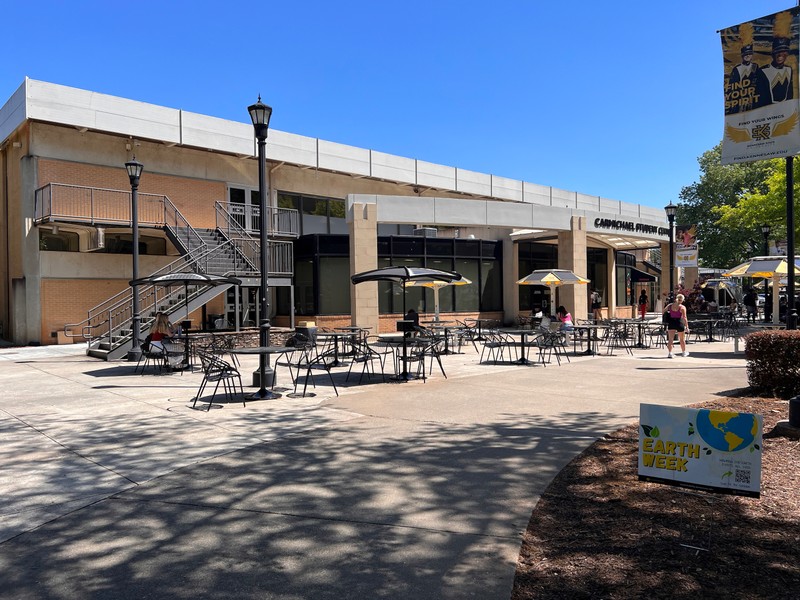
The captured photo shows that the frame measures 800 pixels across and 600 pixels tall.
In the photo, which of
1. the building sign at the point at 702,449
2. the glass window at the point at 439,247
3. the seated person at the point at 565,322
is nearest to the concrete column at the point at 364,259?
the glass window at the point at 439,247

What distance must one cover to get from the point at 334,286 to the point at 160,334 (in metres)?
12.4

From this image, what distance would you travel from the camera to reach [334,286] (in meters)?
26.8

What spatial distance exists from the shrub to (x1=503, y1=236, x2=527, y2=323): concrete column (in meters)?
20.5

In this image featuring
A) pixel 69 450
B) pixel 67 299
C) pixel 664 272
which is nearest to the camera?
pixel 69 450

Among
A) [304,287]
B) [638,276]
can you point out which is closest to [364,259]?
[304,287]

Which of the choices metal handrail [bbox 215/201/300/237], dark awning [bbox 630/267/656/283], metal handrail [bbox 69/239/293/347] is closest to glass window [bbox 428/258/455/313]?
metal handrail [bbox 215/201/300/237]

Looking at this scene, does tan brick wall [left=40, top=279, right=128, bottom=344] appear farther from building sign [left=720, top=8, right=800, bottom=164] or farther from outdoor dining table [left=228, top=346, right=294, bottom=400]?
building sign [left=720, top=8, right=800, bottom=164]

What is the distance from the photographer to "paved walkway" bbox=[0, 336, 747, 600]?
3.88 meters

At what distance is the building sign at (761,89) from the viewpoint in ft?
27.5

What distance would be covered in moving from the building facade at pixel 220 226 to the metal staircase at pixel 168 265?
76 mm

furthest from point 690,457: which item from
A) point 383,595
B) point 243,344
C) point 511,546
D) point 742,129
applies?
point 243,344

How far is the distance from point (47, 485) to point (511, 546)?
4.44 m

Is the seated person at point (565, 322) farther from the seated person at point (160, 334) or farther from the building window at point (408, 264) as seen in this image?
the seated person at point (160, 334)

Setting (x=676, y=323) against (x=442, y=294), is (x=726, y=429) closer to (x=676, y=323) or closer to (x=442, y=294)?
(x=676, y=323)
